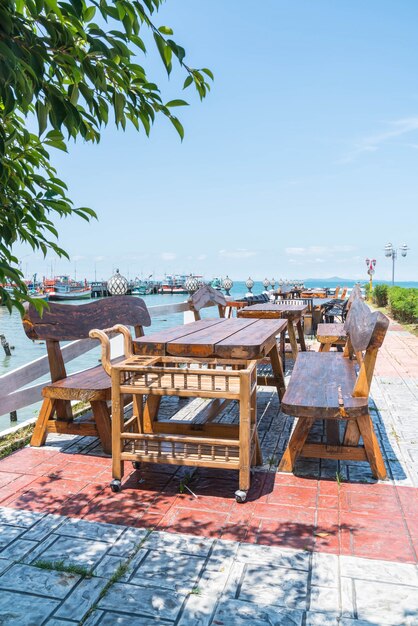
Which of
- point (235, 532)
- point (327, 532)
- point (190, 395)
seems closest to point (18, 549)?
point (235, 532)

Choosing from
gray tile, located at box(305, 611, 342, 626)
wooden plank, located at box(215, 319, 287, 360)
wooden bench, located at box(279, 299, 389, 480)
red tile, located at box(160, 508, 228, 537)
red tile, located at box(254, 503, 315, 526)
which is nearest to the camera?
gray tile, located at box(305, 611, 342, 626)

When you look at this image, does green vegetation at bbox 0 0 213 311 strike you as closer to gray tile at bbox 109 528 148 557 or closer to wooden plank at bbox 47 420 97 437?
gray tile at bbox 109 528 148 557

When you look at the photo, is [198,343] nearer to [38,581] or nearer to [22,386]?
[38,581]

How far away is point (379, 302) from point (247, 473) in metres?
21.0

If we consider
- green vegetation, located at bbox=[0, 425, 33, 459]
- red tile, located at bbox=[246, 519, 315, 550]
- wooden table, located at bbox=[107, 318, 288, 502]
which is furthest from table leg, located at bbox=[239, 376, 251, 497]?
green vegetation, located at bbox=[0, 425, 33, 459]

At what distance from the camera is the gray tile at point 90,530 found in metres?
2.46

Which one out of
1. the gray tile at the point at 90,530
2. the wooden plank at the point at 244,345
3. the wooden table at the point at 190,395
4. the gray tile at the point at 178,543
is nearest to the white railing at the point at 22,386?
the wooden table at the point at 190,395

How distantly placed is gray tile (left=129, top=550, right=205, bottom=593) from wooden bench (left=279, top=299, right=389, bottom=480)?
1063mm

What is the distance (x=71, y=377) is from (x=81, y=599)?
2.18 meters

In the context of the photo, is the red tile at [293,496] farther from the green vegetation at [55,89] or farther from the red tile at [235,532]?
the green vegetation at [55,89]

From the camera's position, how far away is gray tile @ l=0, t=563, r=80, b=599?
2.04 meters

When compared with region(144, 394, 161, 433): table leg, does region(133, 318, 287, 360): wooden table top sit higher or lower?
higher

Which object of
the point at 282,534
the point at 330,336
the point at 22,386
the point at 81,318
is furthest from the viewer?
the point at 330,336

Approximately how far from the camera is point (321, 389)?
3.35 m
